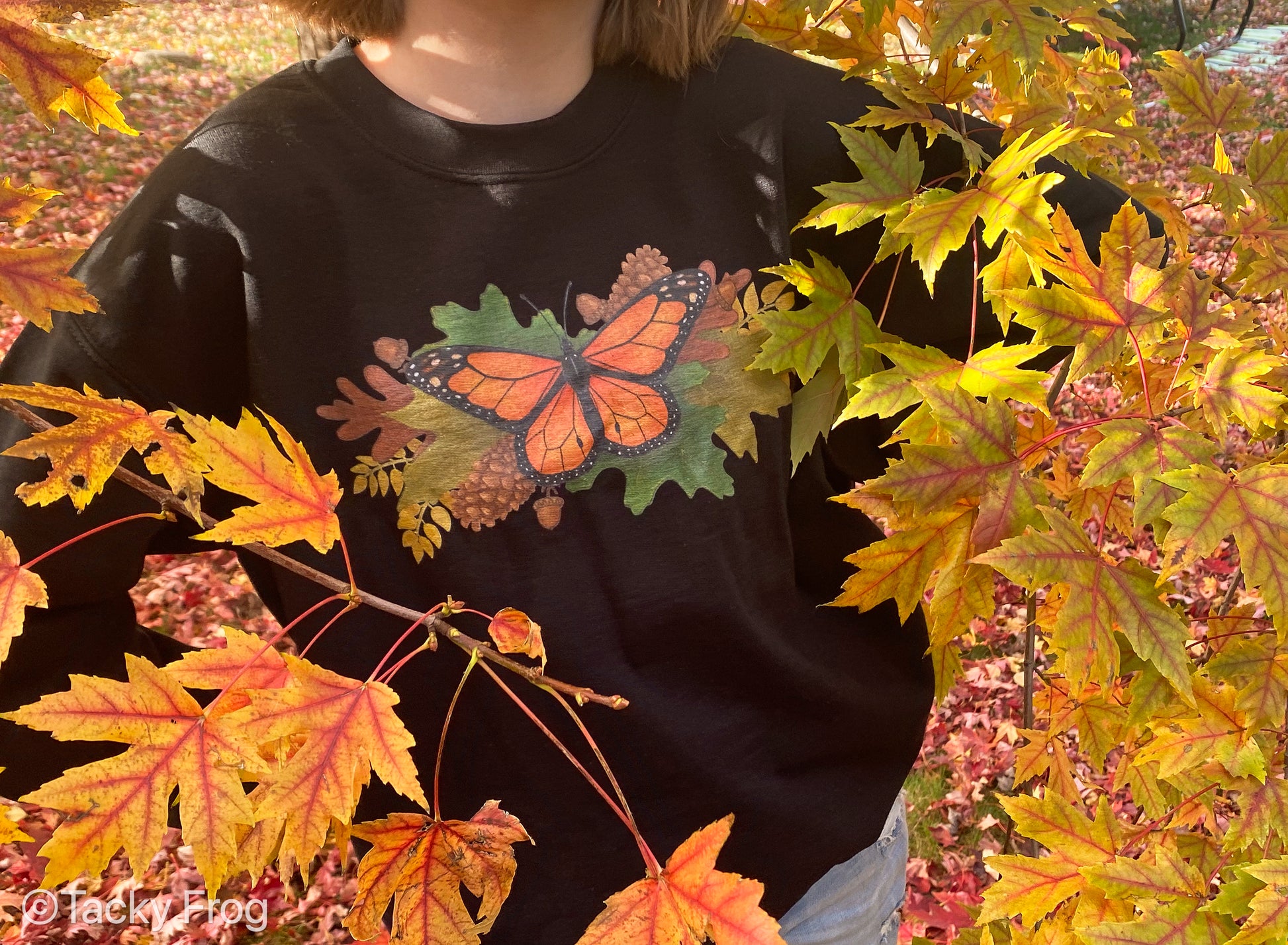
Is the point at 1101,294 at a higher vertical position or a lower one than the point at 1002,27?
lower

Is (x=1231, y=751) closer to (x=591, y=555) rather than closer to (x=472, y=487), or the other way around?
(x=591, y=555)

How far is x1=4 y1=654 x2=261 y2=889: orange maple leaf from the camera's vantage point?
0.72m

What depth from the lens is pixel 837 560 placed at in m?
1.60

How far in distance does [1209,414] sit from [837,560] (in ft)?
2.23

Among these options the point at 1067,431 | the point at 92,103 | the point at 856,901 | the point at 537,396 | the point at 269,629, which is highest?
the point at 92,103

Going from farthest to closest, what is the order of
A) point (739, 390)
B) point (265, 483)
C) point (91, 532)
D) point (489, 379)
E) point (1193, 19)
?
point (1193, 19), point (739, 390), point (489, 379), point (265, 483), point (91, 532)

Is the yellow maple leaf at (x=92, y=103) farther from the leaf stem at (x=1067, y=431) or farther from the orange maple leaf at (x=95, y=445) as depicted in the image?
the leaf stem at (x=1067, y=431)

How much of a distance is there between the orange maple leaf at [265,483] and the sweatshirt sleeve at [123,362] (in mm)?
494

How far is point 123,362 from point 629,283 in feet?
2.30

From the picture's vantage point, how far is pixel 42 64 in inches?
32.7

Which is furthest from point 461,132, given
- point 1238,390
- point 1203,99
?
point 1203,99

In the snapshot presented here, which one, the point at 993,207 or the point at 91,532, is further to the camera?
→ the point at 993,207

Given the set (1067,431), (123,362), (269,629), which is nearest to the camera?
(1067,431)

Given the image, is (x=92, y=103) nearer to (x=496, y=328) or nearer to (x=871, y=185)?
(x=496, y=328)
